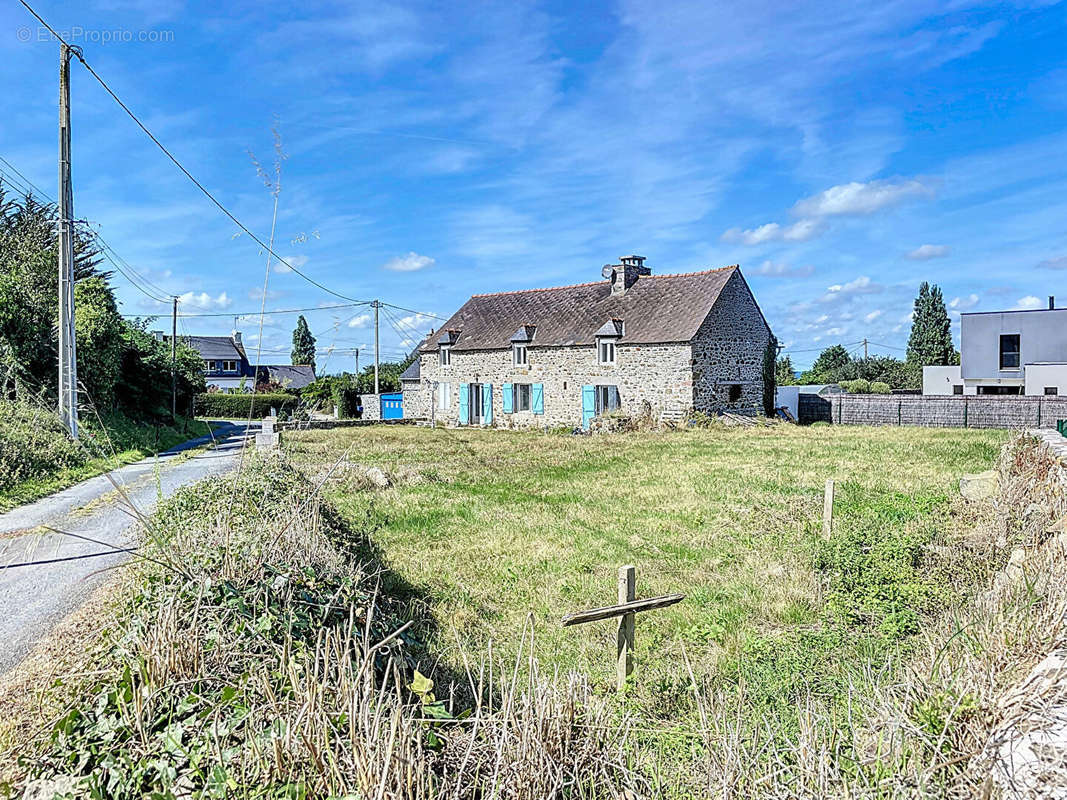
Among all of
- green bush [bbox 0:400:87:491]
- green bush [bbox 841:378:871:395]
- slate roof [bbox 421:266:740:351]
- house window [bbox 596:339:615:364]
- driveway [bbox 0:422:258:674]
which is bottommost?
driveway [bbox 0:422:258:674]

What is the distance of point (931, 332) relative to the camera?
54062 millimetres

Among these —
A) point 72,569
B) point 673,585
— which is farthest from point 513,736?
point 72,569

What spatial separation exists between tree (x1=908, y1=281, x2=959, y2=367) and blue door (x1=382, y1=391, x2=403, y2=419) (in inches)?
1569

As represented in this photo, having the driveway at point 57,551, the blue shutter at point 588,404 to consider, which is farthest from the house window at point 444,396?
the driveway at point 57,551

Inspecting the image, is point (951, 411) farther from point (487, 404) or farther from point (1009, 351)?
point (487, 404)

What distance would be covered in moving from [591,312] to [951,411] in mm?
13595

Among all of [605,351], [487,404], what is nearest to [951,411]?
[605,351]

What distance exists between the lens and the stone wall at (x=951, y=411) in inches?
923

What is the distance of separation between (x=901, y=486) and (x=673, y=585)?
6.41 metres

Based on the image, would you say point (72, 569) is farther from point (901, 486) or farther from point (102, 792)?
point (901, 486)

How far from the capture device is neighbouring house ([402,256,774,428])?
25188 millimetres

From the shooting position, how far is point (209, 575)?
387 centimetres

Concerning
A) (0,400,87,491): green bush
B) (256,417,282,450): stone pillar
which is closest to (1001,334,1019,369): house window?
(256,417,282,450): stone pillar

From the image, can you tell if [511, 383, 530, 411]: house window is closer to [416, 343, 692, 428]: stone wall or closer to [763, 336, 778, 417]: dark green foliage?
[416, 343, 692, 428]: stone wall
